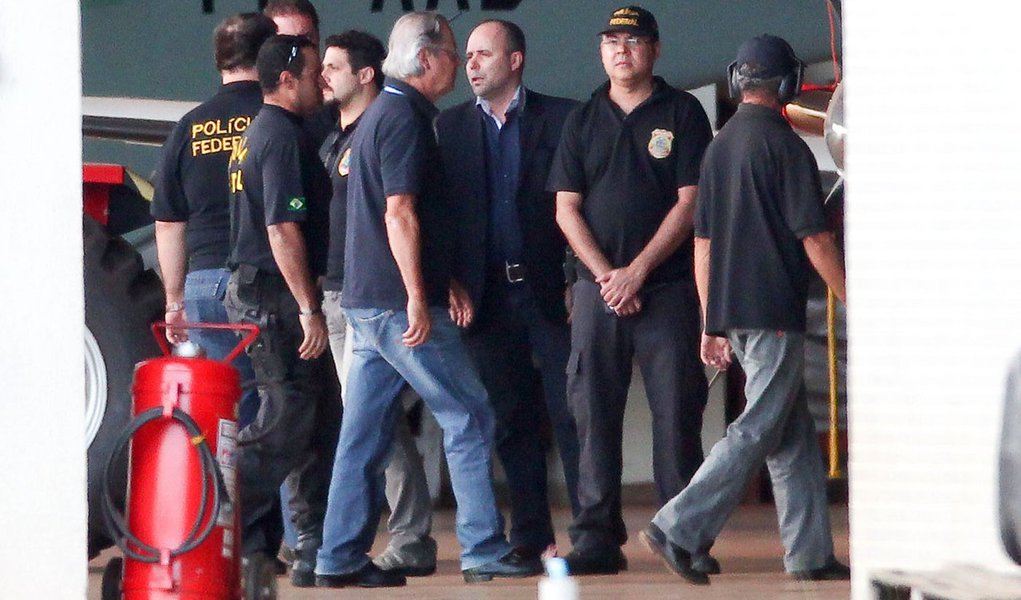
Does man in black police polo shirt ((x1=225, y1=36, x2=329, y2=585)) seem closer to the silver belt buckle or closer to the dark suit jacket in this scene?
the dark suit jacket

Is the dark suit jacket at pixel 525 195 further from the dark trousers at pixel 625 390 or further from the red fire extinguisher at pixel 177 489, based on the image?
the red fire extinguisher at pixel 177 489

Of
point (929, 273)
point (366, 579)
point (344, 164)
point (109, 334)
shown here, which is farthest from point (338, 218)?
point (929, 273)

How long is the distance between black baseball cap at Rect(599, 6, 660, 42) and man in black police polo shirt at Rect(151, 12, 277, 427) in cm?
120

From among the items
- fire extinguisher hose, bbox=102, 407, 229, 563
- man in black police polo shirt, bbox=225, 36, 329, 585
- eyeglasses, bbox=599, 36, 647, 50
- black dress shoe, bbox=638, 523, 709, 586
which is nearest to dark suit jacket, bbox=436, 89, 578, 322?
eyeglasses, bbox=599, 36, 647, 50

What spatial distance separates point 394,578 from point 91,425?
1.14 metres

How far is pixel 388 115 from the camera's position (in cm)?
623

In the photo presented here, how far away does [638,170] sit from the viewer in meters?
6.68

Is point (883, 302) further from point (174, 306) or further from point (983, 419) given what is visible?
point (174, 306)

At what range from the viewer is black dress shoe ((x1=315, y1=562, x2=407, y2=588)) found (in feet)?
20.1

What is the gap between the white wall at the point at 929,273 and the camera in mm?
4289

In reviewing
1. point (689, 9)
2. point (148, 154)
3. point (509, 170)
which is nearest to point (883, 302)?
point (509, 170)

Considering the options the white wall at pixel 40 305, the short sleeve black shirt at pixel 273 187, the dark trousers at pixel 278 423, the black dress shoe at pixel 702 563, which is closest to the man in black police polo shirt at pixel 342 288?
the short sleeve black shirt at pixel 273 187

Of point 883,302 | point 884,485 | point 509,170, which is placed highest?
point 509,170

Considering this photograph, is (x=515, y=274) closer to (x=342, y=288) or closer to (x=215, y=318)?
(x=342, y=288)
